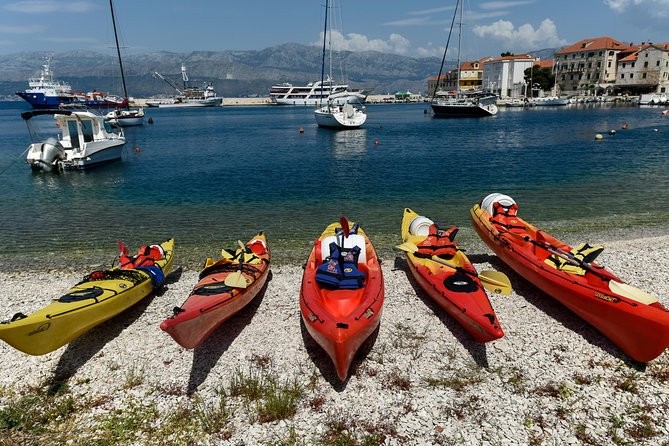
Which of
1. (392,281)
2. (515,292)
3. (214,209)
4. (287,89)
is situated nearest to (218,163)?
(214,209)

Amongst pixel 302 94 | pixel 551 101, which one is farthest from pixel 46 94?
pixel 551 101

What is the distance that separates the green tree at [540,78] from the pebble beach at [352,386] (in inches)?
4983

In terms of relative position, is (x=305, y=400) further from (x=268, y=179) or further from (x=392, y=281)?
(x=268, y=179)

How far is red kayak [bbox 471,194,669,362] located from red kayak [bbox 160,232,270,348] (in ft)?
20.3

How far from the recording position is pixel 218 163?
110ft

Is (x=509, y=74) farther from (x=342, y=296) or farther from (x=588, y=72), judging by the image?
(x=342, y=296)

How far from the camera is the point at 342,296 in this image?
8016 mm

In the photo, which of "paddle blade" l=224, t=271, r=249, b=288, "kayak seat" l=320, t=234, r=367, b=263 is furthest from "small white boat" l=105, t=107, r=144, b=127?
"paddle blade" l=224, t=271, r=249, b=288

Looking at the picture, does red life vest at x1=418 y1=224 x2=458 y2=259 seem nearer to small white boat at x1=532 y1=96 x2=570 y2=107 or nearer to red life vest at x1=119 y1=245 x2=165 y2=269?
red life vest at x1=119 y1=245 x2=165 y2=269

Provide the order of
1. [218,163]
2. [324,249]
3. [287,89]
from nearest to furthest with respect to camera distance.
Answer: [324,249]
[218,163]
[287,89]

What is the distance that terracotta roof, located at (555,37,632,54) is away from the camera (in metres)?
111

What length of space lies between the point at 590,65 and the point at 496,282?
440 ft

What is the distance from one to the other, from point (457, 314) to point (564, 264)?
10.1ft

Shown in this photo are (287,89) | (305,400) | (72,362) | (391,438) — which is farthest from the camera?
(287,89)
